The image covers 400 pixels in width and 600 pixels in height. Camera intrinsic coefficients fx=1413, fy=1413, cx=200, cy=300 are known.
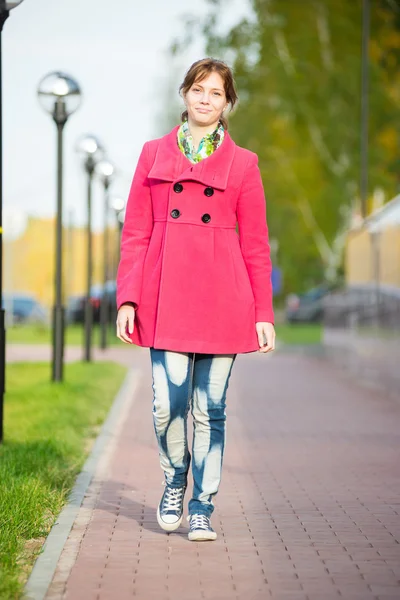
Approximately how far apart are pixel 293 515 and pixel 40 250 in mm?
103232

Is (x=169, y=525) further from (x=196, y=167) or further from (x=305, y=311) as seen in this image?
(x=305, y=311)

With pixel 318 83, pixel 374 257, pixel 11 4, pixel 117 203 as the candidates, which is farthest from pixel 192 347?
pixel 318 83

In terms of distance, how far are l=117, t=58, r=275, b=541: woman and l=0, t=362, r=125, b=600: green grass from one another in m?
0.74

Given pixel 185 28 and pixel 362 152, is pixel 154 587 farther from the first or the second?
pixel 185 28

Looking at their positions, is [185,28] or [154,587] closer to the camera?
[154,587]

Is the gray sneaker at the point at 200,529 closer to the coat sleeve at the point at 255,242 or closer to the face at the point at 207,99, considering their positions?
the coat sleeve at the point at 255,242

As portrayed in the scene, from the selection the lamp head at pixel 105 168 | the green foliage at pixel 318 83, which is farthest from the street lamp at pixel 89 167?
the green foliage at pixel 318 83

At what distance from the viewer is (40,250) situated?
109 meters

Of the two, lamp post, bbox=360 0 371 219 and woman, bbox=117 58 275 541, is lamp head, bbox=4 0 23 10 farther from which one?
lamp post, bbox=360 0 371 219

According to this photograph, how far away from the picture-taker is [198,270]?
5.79m

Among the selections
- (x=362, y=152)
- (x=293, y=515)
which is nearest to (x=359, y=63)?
(x=362, y=152)

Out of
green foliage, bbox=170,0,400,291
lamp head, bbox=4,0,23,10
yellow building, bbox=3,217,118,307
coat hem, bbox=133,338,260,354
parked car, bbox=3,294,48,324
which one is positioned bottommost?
yellow building, bbox=3,217,118,307

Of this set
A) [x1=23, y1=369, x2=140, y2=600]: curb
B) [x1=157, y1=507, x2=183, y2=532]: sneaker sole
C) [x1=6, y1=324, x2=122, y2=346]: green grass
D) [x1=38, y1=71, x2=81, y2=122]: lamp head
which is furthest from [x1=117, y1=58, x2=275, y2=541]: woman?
[x1=6, y1=324, x2=122, y2=346]: green grass

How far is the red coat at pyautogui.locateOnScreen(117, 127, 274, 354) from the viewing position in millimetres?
5777
